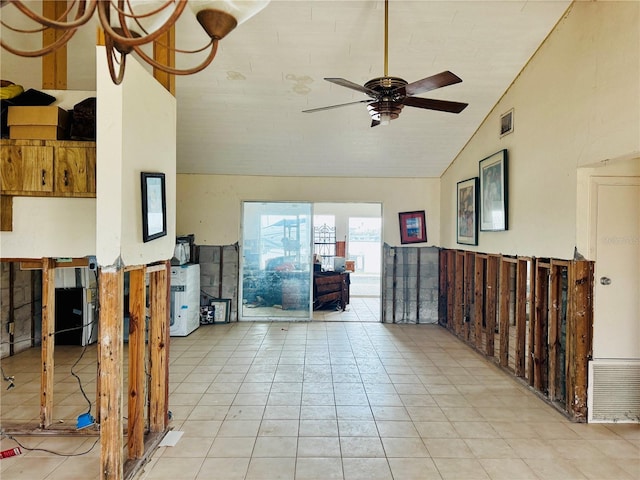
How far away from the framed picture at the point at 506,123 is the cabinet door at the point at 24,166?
4405 mm

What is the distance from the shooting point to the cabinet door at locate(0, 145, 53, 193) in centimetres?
273

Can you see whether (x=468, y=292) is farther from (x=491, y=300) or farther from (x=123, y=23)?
(x=123, y=23)

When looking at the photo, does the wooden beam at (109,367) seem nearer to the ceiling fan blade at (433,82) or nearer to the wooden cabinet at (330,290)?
the ceiling fan blade at (433,82)

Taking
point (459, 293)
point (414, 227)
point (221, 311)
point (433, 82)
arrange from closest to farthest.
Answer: point (433, 82)
point (459, 293)
point (221, 311)
point (414, 227)

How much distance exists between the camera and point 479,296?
515cm

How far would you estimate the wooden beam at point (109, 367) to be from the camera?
213cm

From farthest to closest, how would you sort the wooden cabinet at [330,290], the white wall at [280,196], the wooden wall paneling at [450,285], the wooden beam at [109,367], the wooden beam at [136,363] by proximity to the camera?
the wooden cabinet at [330,290]
the white wall at [280,196]
the wooden wall paneling at [450,285]
the wooden beam at [136,363]
the wooden beam at [109,367]

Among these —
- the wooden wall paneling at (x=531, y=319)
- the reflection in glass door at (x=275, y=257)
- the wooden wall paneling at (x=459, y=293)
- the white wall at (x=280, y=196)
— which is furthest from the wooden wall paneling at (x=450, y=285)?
the reflection in glass door at (x=275, y=257)

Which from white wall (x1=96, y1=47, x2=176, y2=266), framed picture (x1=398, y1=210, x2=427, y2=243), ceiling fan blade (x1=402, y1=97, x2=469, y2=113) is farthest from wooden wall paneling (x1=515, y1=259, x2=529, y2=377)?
white wall (x1=96, y1=47, x2=176, y2=266)

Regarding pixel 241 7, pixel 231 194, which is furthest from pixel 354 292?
pixel 241 7

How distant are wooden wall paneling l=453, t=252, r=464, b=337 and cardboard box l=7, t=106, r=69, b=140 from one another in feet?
17.1

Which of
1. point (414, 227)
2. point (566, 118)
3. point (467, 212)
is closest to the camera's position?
point (566, 118)

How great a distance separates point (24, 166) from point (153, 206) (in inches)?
42.9

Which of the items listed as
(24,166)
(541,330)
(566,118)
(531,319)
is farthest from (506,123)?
(24,166)
